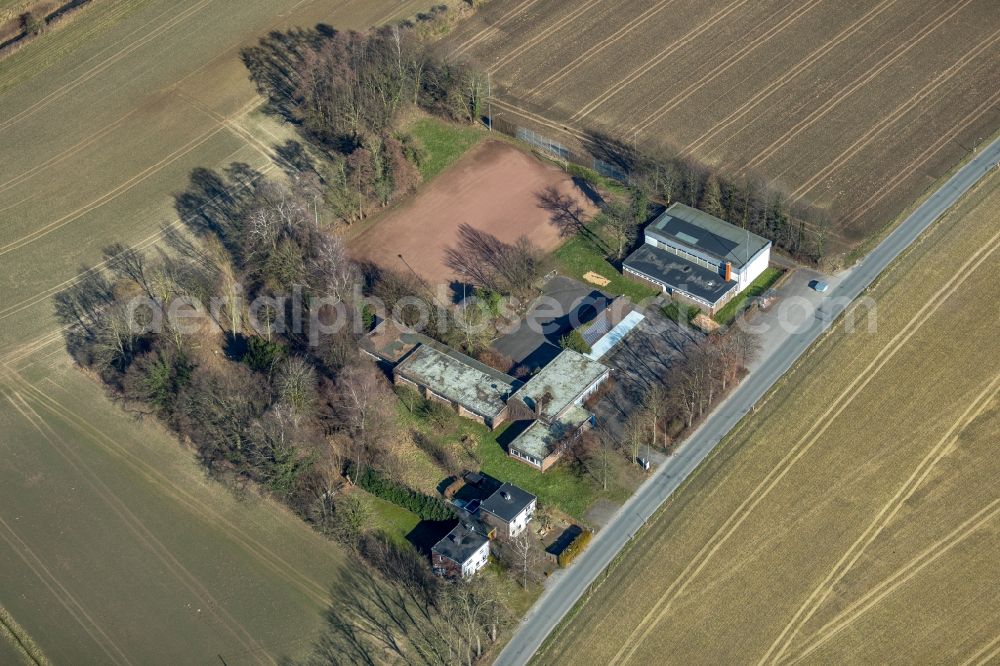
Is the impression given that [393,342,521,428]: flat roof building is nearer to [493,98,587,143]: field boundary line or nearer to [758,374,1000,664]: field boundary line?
[758,374,1000,664]: field boundary line

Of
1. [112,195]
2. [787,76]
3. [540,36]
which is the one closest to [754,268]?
[787,76]

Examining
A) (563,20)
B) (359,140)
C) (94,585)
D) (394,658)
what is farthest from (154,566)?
(563,20)

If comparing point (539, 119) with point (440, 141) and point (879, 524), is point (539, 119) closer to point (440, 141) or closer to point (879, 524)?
point (440, 141)

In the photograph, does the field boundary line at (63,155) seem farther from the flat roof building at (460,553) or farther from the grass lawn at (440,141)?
the flat roof building at (460,553)

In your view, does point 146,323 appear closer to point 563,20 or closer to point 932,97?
point 563,20

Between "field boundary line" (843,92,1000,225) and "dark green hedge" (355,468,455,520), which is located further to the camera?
"field boundary line" (843,92,1000,225)

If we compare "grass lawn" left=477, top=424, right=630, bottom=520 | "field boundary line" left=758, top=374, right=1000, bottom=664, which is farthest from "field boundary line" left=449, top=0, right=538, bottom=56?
"field boundary line" left=758, top=374, right=1000, bottom=664
